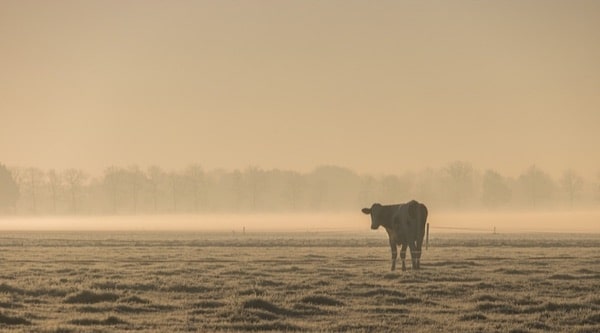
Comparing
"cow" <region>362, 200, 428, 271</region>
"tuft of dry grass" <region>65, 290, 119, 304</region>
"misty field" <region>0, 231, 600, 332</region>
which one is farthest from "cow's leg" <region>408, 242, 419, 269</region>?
"tuft of dry grass" <region>65, 290, 119, 304</region>

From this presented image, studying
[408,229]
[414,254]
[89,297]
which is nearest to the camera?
[89,297]

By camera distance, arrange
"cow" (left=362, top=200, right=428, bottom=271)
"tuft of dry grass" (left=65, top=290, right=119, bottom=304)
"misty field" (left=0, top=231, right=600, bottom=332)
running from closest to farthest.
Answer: "misty field" (left=0, top=231, right=600, bottom=332) → "tuft of dry grass" (left=65, top=290, right=119, bottom=304) → "cow" (left=362, top=200, right=428, bottom=271)

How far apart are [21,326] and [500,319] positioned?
14464mm

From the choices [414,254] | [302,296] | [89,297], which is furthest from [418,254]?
[89,297]

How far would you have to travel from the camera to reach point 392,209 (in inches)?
1778

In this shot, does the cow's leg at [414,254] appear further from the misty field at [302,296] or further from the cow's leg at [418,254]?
the misty field at [302,296]

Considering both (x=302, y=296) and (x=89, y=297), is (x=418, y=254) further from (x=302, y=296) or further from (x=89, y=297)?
(x=89, y=297)

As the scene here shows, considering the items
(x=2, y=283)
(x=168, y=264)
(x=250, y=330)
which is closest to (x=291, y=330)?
(x=250, y=330)

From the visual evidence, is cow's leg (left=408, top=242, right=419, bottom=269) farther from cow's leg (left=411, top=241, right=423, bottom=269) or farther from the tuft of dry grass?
the tuft of dry grass

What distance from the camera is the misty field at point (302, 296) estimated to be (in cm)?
2611

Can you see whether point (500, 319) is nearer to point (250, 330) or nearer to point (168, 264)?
point (250, 330)

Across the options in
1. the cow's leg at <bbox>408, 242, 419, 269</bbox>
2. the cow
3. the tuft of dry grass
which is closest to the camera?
the tuft of dry grass

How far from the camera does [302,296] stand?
1238 inches

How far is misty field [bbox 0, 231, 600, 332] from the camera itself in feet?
85.7
